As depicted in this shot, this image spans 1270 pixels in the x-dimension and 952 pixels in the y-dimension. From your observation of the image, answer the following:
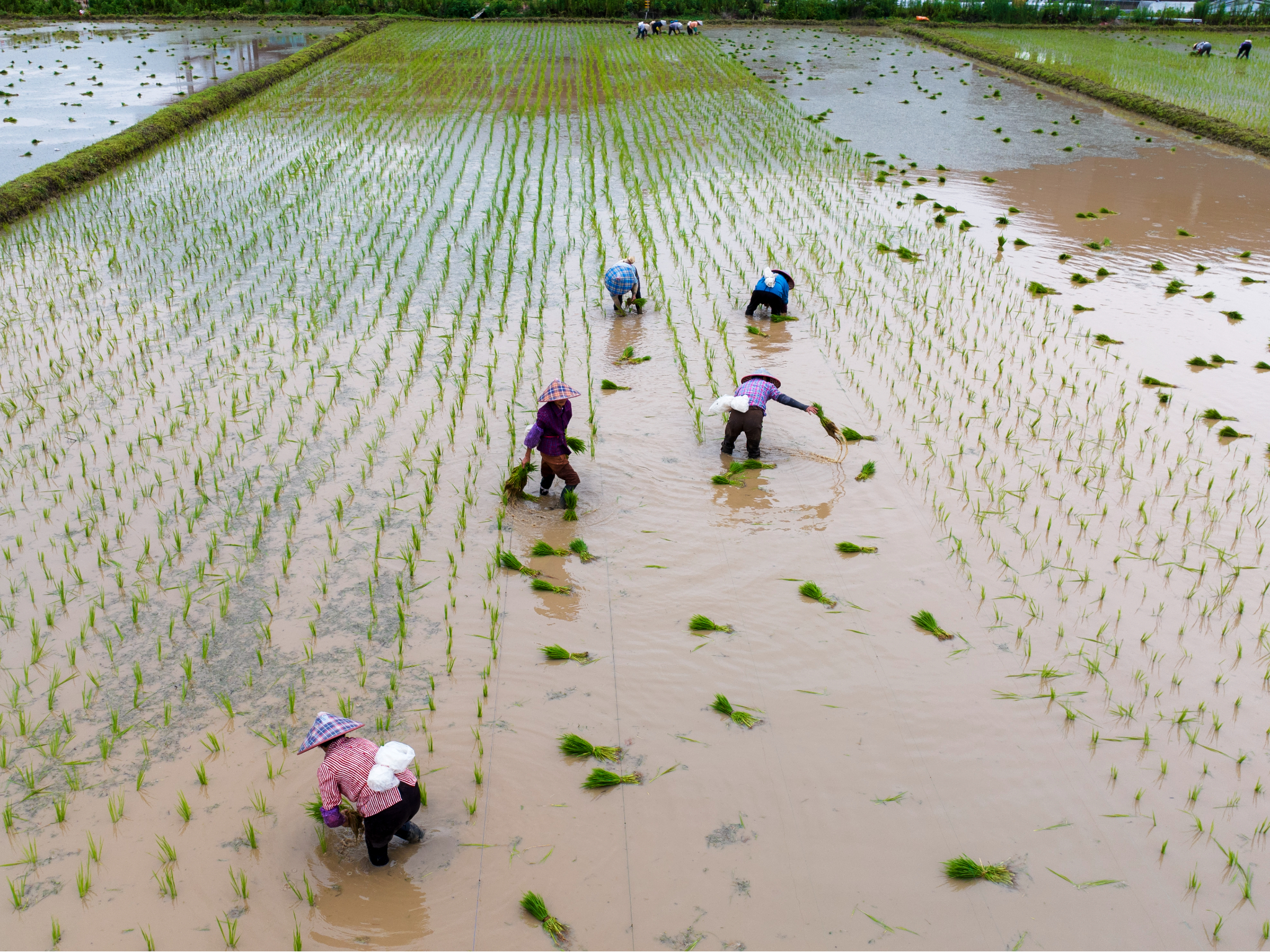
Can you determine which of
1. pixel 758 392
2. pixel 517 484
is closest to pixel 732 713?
pixel 517 484

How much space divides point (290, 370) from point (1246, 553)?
5969mm

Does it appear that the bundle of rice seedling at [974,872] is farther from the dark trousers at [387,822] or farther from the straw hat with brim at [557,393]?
the straw hat with brim at [557,393]

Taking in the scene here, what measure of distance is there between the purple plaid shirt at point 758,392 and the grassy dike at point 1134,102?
1349 centimetres

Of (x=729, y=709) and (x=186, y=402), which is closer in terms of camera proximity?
(x=729, y=709)

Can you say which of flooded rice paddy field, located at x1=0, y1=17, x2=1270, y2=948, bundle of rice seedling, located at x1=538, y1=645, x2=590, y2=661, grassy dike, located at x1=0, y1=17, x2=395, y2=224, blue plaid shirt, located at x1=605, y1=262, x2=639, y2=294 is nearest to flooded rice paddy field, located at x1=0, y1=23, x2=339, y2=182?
grassy dike, located at x1=0, y1=17, x2=395, y2=224

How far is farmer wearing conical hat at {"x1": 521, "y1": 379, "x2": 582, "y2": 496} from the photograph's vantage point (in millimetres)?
4653

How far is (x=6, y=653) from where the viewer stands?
3.71 meters

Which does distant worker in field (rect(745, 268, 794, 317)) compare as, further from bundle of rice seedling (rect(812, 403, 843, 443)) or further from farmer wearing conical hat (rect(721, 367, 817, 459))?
bundle of rice seedling (rect(812, 403, 843, 443))

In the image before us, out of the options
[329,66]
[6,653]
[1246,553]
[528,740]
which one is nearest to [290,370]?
[6,653]

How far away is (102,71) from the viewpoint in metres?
19.2

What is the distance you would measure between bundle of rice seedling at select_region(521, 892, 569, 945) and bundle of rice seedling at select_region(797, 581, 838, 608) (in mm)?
1938

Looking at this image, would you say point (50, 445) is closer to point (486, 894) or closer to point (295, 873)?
point (295, 873)

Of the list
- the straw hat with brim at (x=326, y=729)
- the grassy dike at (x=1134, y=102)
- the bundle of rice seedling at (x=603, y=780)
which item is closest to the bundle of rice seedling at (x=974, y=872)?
the bundle of rice seedling at (x=603, y=780)

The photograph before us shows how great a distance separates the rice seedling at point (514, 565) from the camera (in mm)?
4340
